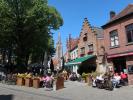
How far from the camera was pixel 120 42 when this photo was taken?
97.1 ft

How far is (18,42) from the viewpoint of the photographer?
40.9m

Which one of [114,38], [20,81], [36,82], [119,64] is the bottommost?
[36,82]

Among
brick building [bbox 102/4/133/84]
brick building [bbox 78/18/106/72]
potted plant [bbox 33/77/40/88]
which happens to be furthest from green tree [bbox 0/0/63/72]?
potted plant [bbox 33/77/40/88]

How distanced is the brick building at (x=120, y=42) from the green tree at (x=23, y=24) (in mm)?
11239

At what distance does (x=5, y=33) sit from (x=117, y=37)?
1637 centimetres

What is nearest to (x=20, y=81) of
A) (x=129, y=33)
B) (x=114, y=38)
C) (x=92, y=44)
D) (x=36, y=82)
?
(x=36, y=82)

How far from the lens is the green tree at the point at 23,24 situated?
38.9 metres

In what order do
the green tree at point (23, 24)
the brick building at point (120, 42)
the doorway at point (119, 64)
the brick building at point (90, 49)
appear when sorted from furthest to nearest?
the green tree at point (23, 24) < the brick building at point (90, 49) < the doorway at point (119, 64) < the brick building at point (120, 42)

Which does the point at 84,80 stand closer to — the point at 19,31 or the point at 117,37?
the point at 117,37

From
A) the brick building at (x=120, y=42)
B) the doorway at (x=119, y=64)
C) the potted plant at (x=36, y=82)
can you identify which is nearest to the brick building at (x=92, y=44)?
the brick building at (x=120, y=42)

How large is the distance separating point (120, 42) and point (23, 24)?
49.5ft

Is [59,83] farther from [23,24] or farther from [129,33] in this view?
[23,24]

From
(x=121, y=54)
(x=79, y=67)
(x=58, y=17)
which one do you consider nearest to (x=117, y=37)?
(x=121, y=54)

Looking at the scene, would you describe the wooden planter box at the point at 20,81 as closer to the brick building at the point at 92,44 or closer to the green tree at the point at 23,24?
the green tree at the point at 23,24
